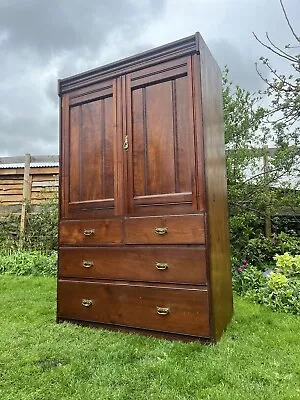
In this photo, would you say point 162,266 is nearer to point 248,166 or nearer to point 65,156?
point 65,156

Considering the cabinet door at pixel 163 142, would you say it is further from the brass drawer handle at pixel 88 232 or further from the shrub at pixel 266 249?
the shrub at pixel 266 249

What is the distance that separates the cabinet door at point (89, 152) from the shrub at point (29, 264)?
6.17ft

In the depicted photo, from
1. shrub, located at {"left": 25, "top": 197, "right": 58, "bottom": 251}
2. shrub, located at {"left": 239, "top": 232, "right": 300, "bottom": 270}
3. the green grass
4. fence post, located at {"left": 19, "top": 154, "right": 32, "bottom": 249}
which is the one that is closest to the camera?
the green grass


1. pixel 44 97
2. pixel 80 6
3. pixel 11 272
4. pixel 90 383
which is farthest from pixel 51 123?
pixel 90 383

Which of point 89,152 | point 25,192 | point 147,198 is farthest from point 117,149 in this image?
point 25,192

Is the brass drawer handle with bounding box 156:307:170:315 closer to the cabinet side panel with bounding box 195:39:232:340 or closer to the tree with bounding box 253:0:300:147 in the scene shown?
the cabinet side panel with bounding box 195:39:232:340

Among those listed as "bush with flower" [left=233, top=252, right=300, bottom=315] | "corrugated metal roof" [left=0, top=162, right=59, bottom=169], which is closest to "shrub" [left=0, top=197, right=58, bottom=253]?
"corrugated metal roof" [left=0, top=162, right=59, bottom=169]

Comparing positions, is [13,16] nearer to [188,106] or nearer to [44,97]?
[44,97]

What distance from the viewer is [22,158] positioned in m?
5.21

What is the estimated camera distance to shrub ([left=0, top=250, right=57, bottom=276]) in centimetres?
402

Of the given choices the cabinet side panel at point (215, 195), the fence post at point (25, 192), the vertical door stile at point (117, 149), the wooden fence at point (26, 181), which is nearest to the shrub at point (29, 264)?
the fence post at point (25, 192)

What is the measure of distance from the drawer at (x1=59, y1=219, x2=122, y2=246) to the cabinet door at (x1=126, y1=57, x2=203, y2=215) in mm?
191

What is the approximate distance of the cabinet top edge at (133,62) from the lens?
6.52 ft

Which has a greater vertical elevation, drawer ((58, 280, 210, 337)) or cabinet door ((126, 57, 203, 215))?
cabinet door ((126, 57, 203, 215))
